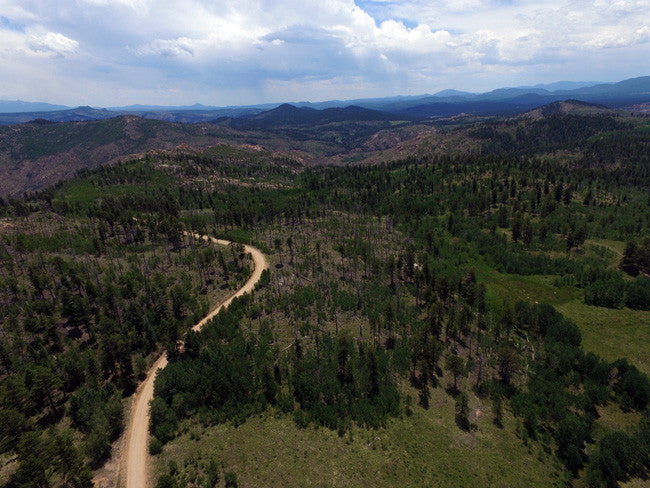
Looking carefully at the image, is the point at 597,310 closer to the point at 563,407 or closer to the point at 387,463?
the point at 563,407

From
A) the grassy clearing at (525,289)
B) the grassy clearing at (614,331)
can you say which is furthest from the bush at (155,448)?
the grassy clearing at (525,289)

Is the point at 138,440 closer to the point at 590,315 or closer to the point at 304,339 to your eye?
the point at 304,339

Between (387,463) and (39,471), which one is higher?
(39,471)

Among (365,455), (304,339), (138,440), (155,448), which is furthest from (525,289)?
(138,440)

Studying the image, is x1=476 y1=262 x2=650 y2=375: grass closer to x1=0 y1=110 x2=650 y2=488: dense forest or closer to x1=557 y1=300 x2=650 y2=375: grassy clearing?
x1=557 y1=300 x2=650 y2=375: grassy clearing

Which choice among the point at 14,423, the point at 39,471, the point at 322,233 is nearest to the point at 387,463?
the point at 39,471

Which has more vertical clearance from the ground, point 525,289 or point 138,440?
point 138,440
